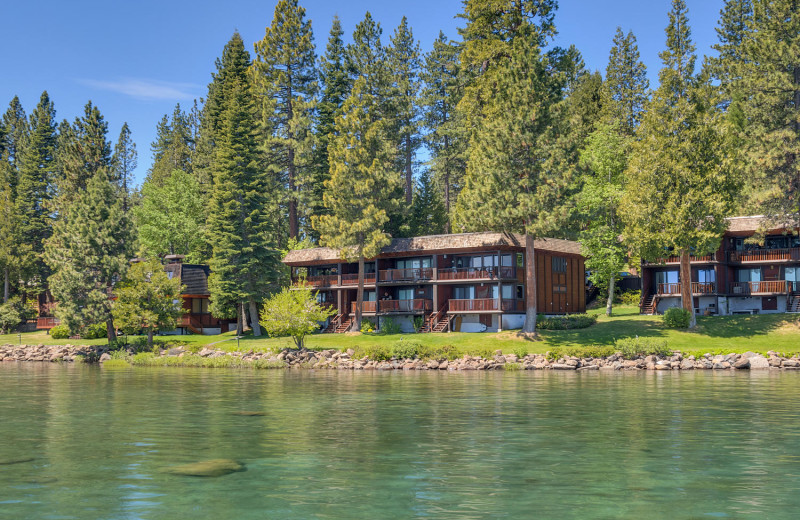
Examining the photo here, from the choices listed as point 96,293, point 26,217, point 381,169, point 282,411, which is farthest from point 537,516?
point 26,217

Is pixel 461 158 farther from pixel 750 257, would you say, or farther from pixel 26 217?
pixel 26 217

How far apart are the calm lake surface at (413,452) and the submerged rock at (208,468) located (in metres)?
0.31

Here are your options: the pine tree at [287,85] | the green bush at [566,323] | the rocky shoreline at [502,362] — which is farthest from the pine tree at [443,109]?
the rocky shoreline at [502,362]

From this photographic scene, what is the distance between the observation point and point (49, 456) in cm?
1636

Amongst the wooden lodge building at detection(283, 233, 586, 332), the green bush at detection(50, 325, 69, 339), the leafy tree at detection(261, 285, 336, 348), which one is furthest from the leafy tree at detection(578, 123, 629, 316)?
the green bush at detection(50, 325, 69, 339)

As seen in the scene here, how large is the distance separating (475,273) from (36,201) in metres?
58.6

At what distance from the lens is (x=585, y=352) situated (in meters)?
44.9

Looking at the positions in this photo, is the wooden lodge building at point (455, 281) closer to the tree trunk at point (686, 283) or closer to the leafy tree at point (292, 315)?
the tree trunk at point (686, 283)

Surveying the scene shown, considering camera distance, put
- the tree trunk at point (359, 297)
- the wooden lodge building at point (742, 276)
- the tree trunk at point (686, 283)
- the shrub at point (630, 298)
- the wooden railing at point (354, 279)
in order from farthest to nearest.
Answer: the shrub at point (630, 298)
the wooden railing at point (354, 279)
the tree trunk at point (359, 297)
the wooden lodge building at point (742, 276)
the tree trunk at point (686, 283)

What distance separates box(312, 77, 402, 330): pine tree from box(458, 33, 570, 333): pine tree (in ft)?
30.0

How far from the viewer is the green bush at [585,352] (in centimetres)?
4484

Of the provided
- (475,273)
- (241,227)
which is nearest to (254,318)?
(241,227)

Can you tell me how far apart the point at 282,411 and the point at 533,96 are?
34.1 meters

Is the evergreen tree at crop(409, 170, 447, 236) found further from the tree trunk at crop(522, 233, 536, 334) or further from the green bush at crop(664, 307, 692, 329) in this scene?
the green bush at crop(664, 307, 692, 329)
